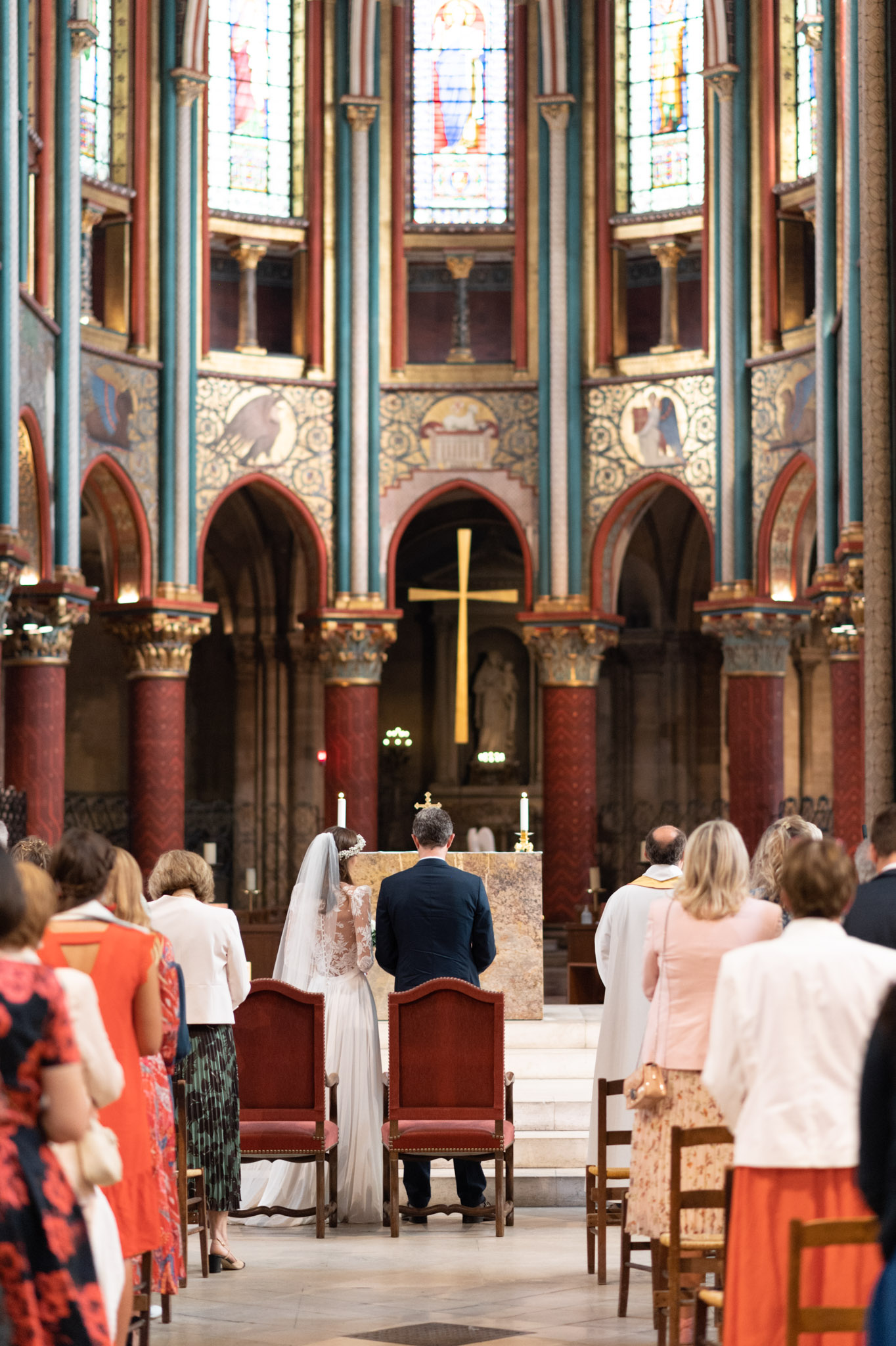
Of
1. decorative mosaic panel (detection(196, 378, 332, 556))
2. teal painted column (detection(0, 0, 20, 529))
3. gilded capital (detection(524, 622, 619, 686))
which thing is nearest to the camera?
teal painted column (detection(0, 0, 20, 529))

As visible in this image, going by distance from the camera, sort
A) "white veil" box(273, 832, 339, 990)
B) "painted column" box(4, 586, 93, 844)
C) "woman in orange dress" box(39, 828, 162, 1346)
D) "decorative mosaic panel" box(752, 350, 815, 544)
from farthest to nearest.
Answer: "decorative mosaic panel" box(752, 350, 815, 544) < "painted column" box(4, 586, 93, 844) < "white veil" box(273, 832, 339, 990) < "woman in orange dress" box(39, 828, 162, 1346)

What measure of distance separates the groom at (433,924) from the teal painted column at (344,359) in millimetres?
12957

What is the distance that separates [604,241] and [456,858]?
11245 mm

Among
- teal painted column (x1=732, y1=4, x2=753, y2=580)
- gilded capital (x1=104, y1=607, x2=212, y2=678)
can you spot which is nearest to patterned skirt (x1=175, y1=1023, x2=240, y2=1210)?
gilded capital (x1=104, y1=607, x2=212, y2=678)

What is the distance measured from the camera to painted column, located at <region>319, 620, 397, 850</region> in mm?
21719

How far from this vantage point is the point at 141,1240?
585 cm

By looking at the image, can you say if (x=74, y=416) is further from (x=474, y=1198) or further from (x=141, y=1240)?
(x=141, y=1240)

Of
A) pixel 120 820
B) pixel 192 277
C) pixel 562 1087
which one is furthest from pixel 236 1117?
pixel 120 820

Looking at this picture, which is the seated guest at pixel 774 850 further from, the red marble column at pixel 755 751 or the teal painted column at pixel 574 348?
the teal painted column at pixel 574 348

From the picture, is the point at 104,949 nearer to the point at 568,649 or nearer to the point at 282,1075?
the point at 282,1075

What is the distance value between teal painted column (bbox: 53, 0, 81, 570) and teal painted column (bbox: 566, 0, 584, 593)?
5.45 metres

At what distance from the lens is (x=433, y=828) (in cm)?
863

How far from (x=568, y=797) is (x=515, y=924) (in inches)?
373

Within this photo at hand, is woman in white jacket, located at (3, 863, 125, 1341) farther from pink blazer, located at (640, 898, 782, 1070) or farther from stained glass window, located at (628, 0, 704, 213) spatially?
stained glass window, located at (628, 0, 704, 213)
